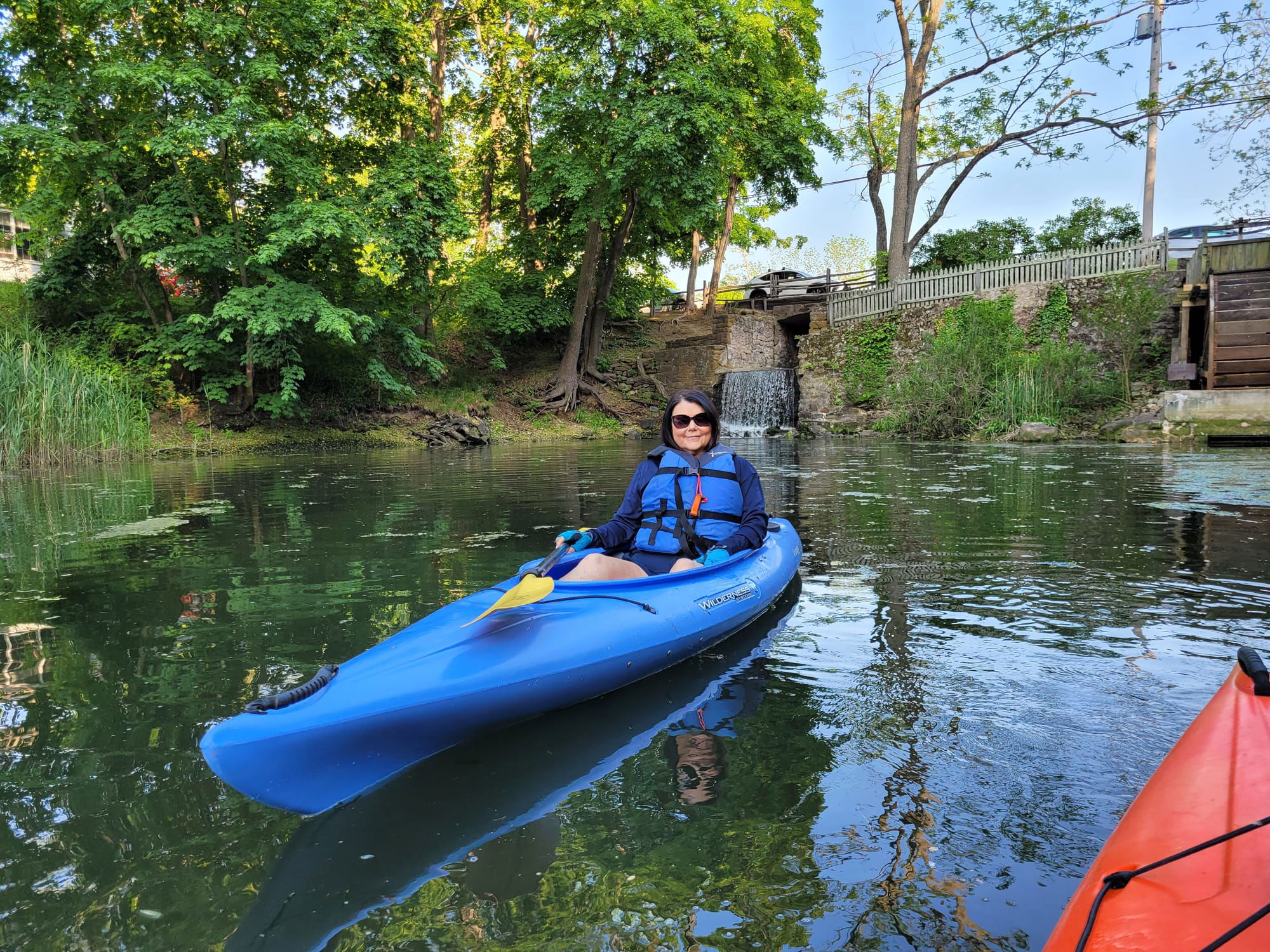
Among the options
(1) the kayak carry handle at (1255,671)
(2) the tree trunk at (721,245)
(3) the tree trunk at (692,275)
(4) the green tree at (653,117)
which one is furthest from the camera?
(3) the tree trunk at (692,275)

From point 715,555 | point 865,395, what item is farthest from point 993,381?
point 715,555

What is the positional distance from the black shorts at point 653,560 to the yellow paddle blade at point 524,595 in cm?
110

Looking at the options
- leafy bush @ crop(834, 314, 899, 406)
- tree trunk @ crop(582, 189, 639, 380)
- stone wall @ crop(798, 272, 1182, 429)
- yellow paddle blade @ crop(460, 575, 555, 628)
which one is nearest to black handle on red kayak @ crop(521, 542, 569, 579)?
yellow paddle blade @ crop(460, 575, 555, 628)

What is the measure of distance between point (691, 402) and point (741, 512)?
24.1 inches

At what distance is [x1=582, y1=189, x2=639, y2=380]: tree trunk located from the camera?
2008 centimetres

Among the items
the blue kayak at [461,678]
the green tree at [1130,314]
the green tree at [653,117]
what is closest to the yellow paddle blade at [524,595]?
the blue kayak at [461,678]

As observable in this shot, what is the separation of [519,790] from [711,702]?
0.91 metres

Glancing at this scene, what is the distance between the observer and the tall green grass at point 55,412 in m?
10.3

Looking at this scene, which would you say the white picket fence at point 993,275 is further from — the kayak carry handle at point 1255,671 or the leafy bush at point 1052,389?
the kayak carry handle at point 1255,671

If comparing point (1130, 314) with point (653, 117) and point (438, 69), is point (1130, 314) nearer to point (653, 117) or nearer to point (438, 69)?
point (653, 117)

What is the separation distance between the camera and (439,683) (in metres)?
2.44

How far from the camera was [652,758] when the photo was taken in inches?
102

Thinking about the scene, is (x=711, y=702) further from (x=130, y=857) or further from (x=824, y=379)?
(x=824, y=379)

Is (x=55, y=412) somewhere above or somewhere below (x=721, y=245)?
below
